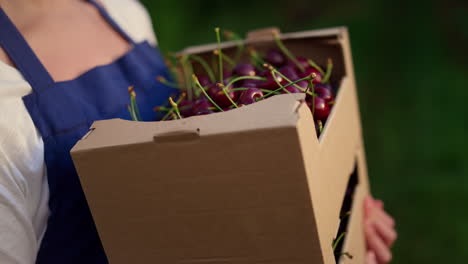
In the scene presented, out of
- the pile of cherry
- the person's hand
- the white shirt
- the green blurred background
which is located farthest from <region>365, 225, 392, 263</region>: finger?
the green blurred background

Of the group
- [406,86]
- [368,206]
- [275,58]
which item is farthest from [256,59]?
[406,86]

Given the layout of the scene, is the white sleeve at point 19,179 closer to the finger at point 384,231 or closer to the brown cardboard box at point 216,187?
the brown cardboard box at point 216,187

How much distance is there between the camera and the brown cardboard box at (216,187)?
63cm

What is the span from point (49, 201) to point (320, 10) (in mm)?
2835

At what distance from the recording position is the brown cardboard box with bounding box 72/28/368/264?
627 millimetres

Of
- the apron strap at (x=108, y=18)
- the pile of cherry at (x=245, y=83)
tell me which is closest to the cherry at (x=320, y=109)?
the pile of cherry at (x=245, y=83)

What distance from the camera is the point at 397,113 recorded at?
2689 mm

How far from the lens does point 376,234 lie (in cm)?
112

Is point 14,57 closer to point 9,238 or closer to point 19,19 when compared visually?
point 19,19

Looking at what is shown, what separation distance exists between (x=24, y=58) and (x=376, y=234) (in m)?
0.80

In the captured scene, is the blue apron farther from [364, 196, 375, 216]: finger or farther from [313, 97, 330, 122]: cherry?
[364, 196, 375, 216]: finger

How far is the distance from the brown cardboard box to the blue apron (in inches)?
4.6

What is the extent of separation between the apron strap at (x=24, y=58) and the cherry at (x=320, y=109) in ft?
1.50

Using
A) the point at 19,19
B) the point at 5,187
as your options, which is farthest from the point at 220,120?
the point at 19,19
